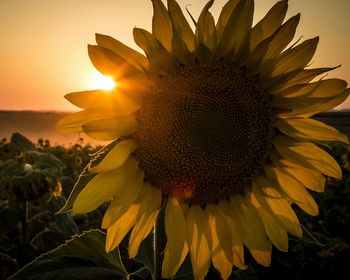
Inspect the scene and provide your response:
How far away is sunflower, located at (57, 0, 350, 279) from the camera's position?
142 cm

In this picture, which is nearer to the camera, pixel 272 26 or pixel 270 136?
pixel 272 26

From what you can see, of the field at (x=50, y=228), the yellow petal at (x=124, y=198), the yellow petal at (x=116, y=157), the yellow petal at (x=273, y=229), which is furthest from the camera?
the field at (x=50, y=228)

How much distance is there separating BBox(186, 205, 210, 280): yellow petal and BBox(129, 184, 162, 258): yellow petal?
159mm

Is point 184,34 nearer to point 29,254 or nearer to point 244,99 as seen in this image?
point 244,99

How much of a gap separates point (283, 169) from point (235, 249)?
38 cm

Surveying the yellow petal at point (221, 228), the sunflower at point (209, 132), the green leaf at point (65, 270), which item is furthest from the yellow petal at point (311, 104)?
the green leaf at point (65, 270)

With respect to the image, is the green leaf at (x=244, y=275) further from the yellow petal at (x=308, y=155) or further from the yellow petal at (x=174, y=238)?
the yellow petal at (x=308, y=155)

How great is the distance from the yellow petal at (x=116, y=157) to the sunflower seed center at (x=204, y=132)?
0.05 meters

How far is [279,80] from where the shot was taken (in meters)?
1.64

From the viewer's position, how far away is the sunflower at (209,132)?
142cm

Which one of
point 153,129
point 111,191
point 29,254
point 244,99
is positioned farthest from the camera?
point 29,254

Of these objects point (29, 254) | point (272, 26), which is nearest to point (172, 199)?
point (272, 26)

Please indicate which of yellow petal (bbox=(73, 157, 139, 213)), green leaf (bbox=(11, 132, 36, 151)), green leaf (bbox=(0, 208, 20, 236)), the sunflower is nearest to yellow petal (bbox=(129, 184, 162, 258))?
the sunflower

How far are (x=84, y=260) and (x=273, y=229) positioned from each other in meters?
0.75
